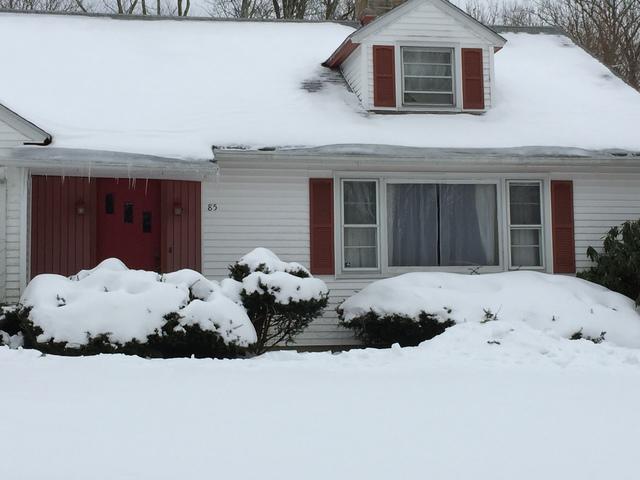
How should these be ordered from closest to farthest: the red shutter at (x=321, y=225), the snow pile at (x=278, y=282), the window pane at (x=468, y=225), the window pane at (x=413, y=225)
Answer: the snow pile at (x=278, y=282), the red shutter at (x=321, y=225), the window pane at (x=413, y=225), the window pane at (x=468, y=225)

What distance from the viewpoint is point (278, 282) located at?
838 cm

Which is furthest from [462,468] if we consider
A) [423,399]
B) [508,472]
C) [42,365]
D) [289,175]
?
[289,175]

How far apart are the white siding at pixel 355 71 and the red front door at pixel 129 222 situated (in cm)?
351

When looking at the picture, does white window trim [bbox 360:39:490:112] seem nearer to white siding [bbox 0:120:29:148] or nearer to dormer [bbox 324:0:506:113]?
dormer [bbox 324:0:506:113]

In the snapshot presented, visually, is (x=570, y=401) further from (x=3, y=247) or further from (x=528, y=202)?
(x=3, y=247)

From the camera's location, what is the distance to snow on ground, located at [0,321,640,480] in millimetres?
3771

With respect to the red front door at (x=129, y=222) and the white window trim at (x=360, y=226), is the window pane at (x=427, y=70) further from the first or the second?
the red front door at (x=129, y=222)

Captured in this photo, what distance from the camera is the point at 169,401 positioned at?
17.3 feet

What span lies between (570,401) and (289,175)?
5.86 meters

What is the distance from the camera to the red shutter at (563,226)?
11008 millimetres

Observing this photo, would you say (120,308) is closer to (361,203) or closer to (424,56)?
(361,203)

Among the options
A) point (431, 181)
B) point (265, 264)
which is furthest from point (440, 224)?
point (265, 264)

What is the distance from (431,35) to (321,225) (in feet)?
12.1

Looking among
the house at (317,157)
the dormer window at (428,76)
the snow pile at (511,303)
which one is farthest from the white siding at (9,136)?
the dormer window at (428,76)
